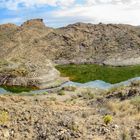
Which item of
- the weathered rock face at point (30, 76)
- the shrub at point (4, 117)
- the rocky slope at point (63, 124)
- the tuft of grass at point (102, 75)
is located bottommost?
the tuft of grass at point (102, 75)

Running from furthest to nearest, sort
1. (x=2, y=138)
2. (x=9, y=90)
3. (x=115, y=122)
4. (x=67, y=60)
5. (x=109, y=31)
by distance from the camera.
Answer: (x=109, y=31)
(x=67, y=60)
(x=9, y=90)
(x=115, y=122)
(x=2, y=138)

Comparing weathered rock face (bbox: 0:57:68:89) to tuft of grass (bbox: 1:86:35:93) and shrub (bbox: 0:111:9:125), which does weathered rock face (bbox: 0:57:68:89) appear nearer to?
tuft of grass (bbox: 1:86:35:93)

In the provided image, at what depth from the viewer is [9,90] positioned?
5881 centimetres

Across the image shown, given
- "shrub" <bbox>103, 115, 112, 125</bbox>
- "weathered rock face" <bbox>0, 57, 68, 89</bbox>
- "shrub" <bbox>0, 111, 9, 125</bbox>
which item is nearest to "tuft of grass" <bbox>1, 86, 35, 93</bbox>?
"weathered rock face" <bbox>0, 57, 68, 89</bbox>

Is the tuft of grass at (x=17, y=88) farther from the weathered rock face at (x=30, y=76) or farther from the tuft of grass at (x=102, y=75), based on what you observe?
the tuft of grass at (x=102, y=75)

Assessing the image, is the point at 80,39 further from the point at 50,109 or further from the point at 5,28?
the point at 50,109

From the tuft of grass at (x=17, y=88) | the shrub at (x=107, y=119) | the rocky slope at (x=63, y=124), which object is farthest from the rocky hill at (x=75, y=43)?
the shrub at (x=107, y=119)

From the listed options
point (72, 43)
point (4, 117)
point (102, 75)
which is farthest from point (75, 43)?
point (4, 117)

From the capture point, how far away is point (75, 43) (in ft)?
370

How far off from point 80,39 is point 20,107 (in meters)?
90.2

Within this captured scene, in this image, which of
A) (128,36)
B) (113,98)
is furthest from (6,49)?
(113,98)

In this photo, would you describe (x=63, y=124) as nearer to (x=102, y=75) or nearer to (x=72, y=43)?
(x=102, y=75)

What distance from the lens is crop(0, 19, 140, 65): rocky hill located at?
3942 inches

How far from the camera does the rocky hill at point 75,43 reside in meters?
100
